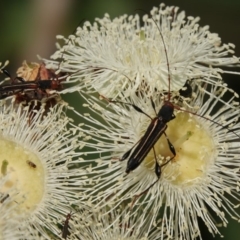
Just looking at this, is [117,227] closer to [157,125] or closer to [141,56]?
[157,125]

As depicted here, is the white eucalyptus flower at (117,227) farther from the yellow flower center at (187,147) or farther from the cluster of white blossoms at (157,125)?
the yellow flower center at (187,147)

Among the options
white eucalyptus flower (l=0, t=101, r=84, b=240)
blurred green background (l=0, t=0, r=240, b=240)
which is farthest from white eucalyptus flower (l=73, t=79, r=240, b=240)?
blurred green background (l=0, t=0, r=240, b=240)

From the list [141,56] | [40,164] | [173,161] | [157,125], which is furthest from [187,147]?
[40,164]

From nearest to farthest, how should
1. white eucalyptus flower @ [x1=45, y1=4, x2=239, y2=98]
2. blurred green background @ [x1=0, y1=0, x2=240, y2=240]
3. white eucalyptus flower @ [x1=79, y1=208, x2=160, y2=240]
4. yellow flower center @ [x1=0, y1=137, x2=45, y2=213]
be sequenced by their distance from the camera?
yellow flower center @ [x1=0, y1=137, x2=45, y2=213]
white eucalyptus flower @ [x1=79, y1=208, x2=160, y2=240]
white eucalyptus flower @ [x1=45, y1=4, x2=239, y2=98]
blurred green background @ [x1=0, y1=0, x2=240, y2=240]

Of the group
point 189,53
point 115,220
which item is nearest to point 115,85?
point 189,53

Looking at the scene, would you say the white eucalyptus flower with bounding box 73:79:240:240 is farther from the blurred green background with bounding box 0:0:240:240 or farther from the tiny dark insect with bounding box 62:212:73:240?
the blurred green background with bounding box 0:0:240:240

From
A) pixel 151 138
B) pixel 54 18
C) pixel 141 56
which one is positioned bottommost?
pixel 151 138
